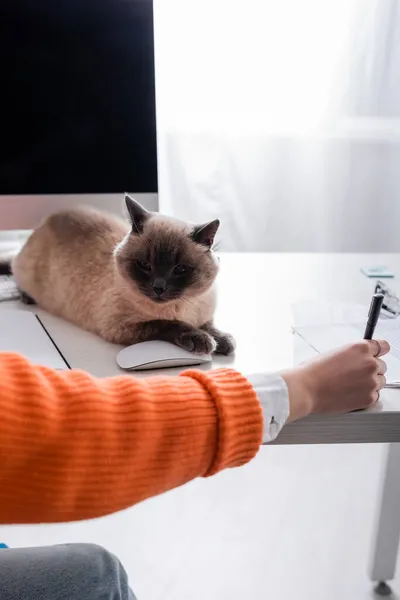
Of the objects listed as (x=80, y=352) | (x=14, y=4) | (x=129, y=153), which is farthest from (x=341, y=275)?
(x=14, y=4)

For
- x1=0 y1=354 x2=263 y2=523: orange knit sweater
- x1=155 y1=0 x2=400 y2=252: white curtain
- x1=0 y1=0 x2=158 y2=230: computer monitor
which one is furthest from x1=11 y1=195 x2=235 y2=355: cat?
x1=155 y1=0 x2=400 y2=252: white curtain

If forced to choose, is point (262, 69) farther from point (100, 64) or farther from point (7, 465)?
point (7, 465)

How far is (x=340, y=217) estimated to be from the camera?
66.4 inches

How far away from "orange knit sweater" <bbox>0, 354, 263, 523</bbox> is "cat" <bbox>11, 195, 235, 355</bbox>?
0.74ft

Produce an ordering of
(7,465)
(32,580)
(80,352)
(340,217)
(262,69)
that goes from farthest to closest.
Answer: (340,217), (262,69), (80,352), (32,580), (7,465)

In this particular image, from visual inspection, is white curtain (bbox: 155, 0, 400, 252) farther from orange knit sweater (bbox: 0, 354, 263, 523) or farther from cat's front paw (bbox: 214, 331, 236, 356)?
orange knit sweater (bbox: 0, 354, 263, 523)

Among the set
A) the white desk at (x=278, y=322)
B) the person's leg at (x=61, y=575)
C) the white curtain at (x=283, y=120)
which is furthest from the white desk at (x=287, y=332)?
the white curtain at (x=283, y=120)

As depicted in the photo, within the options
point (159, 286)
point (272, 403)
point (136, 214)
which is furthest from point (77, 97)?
point (272, 403)

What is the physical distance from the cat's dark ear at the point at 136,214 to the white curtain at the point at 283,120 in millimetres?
773

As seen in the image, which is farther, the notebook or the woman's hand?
the notebook

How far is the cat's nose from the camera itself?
2.55 feet

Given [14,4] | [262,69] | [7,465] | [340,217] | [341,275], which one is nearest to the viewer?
[7,465]

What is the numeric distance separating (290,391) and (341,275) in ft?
1.91

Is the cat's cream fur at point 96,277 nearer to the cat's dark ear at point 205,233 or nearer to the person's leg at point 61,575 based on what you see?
the cat's dark ear at point 205,233
